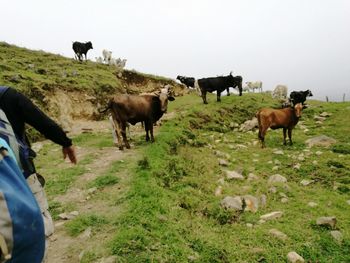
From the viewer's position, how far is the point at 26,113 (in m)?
3.19

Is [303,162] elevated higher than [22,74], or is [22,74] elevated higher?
[22,74]

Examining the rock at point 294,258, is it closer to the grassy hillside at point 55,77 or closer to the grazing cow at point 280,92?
the grassy hillside at point 55,77

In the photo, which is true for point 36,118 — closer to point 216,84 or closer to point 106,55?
point 216,84

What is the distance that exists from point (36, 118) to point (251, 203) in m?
5.00

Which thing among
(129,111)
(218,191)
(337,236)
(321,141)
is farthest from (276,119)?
(337,236)

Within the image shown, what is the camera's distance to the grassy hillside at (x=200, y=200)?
17.1 ft

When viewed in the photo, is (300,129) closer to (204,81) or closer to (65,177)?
(204,81)

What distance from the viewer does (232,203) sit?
6914 millimetres

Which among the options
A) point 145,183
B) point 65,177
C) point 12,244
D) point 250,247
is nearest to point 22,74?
point 65,177

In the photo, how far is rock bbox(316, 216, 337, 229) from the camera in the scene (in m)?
6.24

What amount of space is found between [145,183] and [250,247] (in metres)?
2.51

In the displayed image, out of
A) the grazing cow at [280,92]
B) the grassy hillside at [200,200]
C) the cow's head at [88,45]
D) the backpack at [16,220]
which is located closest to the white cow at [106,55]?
the cow's head at [88,45]

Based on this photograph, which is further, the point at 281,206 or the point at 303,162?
the point at 303,162

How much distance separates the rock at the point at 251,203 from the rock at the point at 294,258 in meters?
1.64
